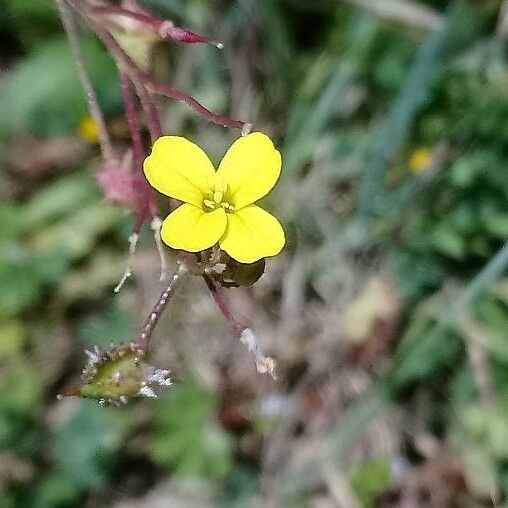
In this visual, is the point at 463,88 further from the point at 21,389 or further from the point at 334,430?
the point at 21,389

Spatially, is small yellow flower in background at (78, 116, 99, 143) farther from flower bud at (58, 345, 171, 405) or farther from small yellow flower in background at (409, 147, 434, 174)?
flower bud at (58, 345, 171, 405)

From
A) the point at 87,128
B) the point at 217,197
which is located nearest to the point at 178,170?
the point at 217,197

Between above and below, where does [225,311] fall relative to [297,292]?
above

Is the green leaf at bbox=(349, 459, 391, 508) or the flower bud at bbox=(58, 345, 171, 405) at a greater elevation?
the flower bud at bbox=(58, 345, 171, 405)

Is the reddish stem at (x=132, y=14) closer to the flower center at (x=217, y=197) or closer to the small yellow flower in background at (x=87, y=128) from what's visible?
the flower center at (x=217, y=197)

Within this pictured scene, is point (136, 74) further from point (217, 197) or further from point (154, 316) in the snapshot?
point (154, 316)

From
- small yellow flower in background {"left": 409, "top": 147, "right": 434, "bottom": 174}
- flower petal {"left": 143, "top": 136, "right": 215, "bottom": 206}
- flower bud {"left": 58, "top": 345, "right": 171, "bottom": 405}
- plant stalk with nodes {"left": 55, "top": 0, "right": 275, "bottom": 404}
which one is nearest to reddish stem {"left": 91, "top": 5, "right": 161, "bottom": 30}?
plant stalk with nodes {"left": 55, "top": 0, "right": 275, "bottom": 404}

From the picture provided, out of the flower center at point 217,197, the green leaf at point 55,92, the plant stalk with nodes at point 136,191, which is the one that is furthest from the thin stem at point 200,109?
the green leaf at point 55,92
